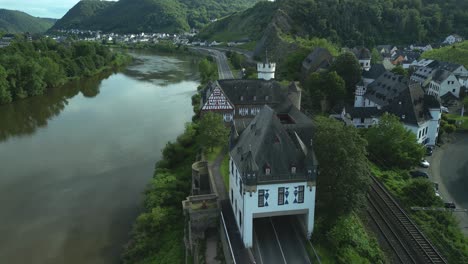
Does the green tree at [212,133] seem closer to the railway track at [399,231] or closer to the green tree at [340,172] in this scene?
the green tree at [340,172]

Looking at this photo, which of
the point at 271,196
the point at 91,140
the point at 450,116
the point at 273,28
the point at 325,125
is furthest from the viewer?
the point at 273,28

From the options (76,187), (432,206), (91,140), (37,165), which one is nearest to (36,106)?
(91,140)

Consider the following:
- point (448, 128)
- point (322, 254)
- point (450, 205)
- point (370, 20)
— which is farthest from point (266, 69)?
point (370, 20)

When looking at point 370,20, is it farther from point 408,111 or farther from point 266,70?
point 408,111

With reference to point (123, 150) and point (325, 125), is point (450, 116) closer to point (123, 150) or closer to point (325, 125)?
point (325, 125)

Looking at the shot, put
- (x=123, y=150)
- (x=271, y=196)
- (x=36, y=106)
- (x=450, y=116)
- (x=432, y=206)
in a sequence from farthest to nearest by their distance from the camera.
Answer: (x=36, y=106), (x=450, y=116), (x=123, y=150), (x=432, y=206), (x=271, y=196)

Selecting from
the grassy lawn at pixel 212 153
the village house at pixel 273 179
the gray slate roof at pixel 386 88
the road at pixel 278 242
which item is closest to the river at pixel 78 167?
the grassy lawn at pixel 212 153

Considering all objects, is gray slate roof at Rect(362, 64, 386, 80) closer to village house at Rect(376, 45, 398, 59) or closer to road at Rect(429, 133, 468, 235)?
road at Rect(429, 133, 468, 235)
